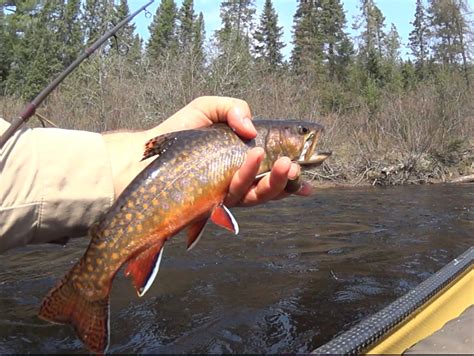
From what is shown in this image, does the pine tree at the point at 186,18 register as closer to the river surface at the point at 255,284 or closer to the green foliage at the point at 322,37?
the green foliage at the point at 322,37

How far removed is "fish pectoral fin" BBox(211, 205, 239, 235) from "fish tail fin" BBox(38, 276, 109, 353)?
0.62 metres

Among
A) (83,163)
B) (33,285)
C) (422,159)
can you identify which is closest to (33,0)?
(422,159)

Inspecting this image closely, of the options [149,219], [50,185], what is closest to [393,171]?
[149,219]

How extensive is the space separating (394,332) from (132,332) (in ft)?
8.36

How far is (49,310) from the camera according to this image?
7.48 ft

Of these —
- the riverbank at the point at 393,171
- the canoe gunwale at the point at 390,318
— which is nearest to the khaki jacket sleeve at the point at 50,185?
the canoe gunwale at the point at 390,318

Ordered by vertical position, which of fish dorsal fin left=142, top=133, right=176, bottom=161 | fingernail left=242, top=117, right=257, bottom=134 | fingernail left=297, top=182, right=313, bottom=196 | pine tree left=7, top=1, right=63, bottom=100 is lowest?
fingernail left=297, top=182, right=313, bottom=196

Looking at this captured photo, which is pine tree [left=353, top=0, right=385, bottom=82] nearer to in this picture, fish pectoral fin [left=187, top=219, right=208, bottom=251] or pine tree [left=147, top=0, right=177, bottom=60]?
pine tree [left=147, top=0, right=177, bottom=60]

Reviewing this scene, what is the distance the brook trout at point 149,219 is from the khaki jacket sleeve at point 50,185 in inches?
6.5

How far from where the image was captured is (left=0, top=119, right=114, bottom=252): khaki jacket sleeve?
2.19 meters

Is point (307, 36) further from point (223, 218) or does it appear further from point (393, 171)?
point (223, 218)

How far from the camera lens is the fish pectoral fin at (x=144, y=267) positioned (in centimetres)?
229

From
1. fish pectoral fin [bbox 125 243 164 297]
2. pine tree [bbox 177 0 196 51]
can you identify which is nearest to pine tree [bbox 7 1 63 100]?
pine tree [bbox 177 0 196 51]

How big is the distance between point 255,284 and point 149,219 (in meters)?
4.42
